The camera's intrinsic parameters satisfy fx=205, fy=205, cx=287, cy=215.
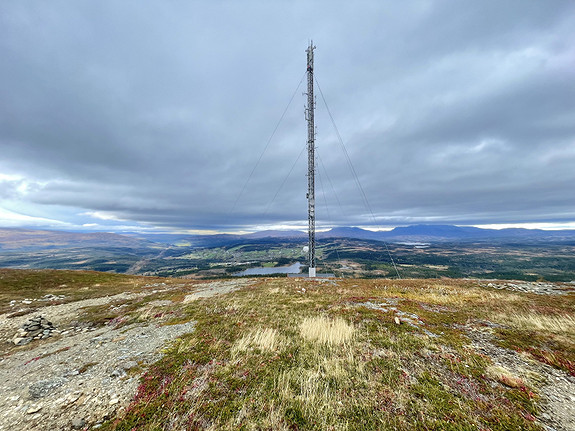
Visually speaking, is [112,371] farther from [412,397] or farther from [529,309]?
[529,309]

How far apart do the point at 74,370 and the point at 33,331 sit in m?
9.69

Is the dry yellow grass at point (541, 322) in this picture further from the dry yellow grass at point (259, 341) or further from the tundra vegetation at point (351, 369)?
the dry yellow grass at point (259, 341)

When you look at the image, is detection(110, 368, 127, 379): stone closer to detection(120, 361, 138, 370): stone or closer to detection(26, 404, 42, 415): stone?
detection(120, 361, 138, 370): stone

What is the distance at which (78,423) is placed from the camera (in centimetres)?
569

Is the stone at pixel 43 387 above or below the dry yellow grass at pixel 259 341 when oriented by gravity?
above

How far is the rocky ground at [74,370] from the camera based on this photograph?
20.1 feet

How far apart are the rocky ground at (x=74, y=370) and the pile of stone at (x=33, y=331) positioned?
86 mm

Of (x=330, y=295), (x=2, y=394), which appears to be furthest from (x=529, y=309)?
(x=2, y=394)

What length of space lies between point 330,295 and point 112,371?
56.0 ft

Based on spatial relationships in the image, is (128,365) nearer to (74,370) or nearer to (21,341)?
(74,370)

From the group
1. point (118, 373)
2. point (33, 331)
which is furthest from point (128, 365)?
point (33, 331)

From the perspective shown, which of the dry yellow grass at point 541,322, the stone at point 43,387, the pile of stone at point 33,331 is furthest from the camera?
the pile of stone at point 33,331

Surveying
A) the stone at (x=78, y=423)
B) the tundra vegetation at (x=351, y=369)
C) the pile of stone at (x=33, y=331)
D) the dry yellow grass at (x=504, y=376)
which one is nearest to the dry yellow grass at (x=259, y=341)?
the tundra vegetation at (x=351, y=369)

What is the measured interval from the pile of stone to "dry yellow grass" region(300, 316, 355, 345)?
1709 cm
